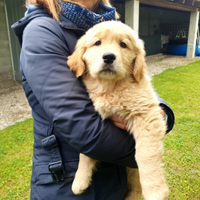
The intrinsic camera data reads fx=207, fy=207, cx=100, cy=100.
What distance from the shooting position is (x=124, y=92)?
1.70 m

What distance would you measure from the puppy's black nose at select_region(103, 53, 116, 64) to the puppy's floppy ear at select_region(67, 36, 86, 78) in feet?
0.60

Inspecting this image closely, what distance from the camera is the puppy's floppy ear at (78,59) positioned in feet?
4.93

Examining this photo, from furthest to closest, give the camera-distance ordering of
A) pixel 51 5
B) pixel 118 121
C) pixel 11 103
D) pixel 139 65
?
pixel 11 103 → pixel 139 65 → pixel 118 121 → pixel 51 5

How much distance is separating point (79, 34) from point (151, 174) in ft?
3.99

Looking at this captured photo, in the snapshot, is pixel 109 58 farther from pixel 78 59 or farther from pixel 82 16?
pixel 82 16

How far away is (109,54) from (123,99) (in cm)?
37

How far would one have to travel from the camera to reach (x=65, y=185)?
1.46 meters

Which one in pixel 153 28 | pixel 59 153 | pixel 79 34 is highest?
pixel 79 34

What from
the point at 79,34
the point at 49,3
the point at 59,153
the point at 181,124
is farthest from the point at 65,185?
the point at 181,124

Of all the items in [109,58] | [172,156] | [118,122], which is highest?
[109,58]

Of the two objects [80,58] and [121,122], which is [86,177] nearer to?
[121,122]

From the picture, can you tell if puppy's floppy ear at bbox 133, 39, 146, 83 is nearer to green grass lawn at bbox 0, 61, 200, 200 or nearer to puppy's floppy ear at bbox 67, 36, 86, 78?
puppy's floppy ear at bbox 67, 36, 86, 78

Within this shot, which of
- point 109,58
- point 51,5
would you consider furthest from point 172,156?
point 51,5

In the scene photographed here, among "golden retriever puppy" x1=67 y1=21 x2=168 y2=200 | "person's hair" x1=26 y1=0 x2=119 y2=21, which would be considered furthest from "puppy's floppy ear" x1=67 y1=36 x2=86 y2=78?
"person's hair" x1=26 y1=0 x2=119 y2=21
